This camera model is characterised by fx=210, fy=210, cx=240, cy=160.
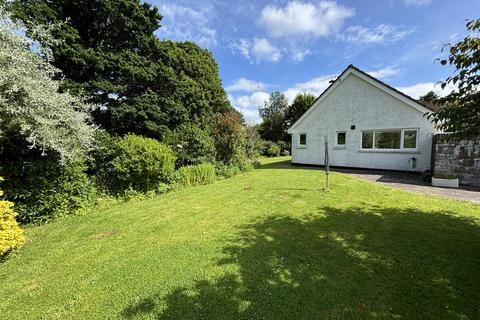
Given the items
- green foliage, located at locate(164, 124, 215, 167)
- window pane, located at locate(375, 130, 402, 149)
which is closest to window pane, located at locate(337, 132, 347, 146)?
window pane, located at locate(375, 130, 402, 149)

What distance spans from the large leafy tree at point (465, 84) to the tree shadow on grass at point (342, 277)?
90.8 inches

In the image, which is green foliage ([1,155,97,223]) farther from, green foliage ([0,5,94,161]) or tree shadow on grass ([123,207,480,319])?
tree shadow on grass ([123,207,480,319])

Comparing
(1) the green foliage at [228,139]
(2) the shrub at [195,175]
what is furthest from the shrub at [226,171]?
(2) the shrub at [195,175]

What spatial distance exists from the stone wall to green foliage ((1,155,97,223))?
1344 cm

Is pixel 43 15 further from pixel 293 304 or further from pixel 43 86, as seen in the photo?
pixel 293 304

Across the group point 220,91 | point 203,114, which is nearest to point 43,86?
point 203,114

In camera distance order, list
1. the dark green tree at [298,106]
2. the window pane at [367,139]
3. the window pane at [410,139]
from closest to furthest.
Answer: the window pane at [410,139], the window pane at [367,139], the dark green tree at [298,106]

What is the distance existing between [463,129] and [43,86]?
9672 mm

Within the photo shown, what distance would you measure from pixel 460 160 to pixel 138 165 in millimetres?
13431

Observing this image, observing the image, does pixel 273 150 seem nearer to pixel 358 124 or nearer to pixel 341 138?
pixel 341 138

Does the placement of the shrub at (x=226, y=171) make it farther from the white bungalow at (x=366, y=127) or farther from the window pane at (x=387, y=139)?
the window pane at (x=387, y=139)

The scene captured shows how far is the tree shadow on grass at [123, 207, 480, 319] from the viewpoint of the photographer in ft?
8.54

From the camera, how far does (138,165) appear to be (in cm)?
802

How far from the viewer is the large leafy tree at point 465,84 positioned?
3.26 meters
